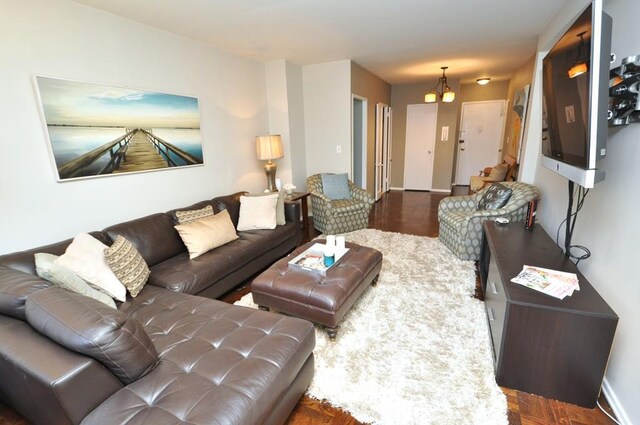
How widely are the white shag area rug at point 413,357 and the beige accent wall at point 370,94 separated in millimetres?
3035

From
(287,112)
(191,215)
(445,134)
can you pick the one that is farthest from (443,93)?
(191,215)

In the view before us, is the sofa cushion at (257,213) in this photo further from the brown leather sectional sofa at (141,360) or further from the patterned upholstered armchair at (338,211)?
the brown leather sectional sofa at (141,360)

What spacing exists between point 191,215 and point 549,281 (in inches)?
112

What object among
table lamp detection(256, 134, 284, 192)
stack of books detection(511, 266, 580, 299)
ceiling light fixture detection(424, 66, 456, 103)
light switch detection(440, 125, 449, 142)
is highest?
ceiling light fixture detection(424, 66, 456, 103)

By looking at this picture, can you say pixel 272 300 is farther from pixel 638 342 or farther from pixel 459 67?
pixel 459 67

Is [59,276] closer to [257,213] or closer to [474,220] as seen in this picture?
[257,213]

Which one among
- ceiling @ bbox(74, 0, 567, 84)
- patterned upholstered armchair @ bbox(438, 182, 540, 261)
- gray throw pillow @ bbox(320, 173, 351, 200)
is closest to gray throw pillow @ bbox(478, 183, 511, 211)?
patterned upholstered armchair @ bbox(438, 182, 540, 261)

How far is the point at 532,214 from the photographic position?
8.37 ft

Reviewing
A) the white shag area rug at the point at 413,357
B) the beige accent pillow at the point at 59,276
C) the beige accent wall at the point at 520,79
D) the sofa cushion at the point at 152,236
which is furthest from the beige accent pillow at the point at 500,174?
the beige accent pillow at the point at 59,276

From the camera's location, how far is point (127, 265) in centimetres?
203

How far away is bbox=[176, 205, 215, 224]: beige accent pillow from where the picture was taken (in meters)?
2.79

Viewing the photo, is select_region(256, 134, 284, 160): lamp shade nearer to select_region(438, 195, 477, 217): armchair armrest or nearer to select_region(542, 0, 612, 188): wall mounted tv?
select_region(438, 195, 477, 217): armchair armrest

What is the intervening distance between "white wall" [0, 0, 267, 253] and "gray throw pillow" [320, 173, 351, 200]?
4.98ft

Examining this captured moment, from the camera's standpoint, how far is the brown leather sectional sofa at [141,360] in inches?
42.3
